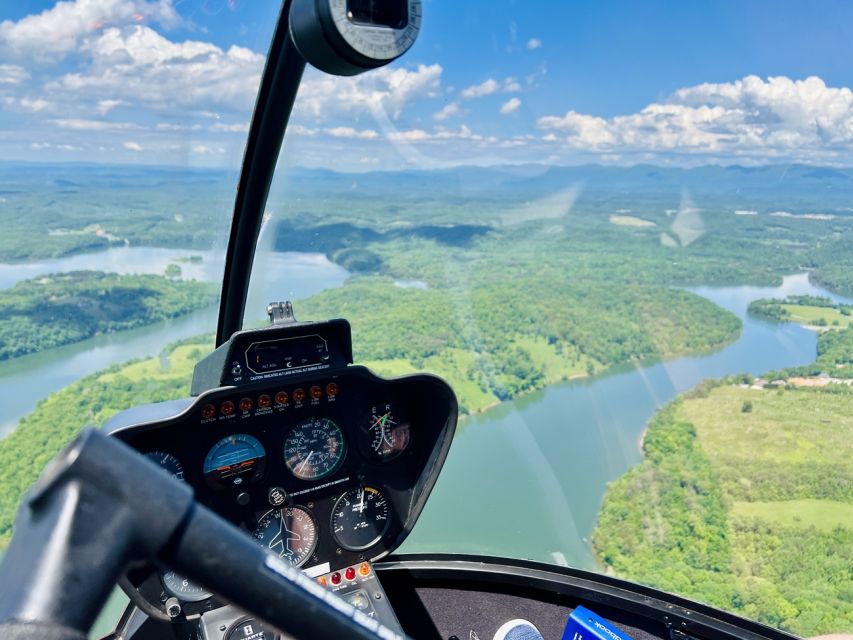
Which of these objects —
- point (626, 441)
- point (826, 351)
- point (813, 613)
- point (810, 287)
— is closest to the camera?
point (813, 613)

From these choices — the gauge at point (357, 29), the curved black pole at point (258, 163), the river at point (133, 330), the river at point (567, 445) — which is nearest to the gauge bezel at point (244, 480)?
the river at point (133, 330)

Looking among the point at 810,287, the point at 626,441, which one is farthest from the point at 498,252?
the point at 810,287

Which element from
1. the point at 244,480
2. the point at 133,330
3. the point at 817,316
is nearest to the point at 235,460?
the point at 244,480

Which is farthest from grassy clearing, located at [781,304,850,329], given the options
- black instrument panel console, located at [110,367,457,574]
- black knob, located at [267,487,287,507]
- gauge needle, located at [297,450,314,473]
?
black knob, located at [267,487,287,507]

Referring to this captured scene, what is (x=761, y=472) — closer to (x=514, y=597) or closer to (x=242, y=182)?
(x=514, y=597)

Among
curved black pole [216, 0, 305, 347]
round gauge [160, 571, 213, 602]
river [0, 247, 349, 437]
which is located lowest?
round gauge [160, 571, 213, 602]

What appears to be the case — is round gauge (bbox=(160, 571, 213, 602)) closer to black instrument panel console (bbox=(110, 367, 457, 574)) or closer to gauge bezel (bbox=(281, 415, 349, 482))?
black instrument panel console (bbox=(110, 367, 457, 574))
